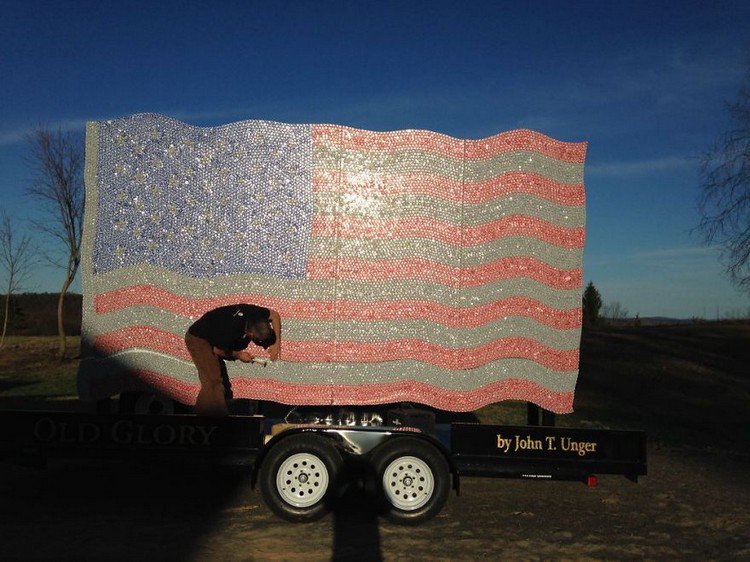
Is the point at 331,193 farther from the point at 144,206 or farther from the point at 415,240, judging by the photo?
the point at 144,206

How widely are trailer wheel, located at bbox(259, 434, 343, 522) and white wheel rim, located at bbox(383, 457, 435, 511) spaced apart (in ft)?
1.60

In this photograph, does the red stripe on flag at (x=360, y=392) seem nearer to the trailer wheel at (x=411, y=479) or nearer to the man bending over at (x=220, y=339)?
the man bending over at (x=220, y=339)

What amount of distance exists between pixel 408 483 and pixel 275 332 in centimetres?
199

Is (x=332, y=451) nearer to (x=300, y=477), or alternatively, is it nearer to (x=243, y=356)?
(x=300, y=477)

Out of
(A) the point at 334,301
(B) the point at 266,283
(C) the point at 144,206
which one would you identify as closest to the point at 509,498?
(A) the point at 334,301

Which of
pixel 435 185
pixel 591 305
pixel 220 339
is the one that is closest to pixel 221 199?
pixel 220 339

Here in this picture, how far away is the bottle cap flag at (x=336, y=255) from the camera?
745 cm

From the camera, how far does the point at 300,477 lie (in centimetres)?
653

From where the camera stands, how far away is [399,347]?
7523 millimetres

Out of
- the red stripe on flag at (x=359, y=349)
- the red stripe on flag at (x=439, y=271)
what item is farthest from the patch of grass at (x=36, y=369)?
the red stripe on flag at (x=439, y=271)

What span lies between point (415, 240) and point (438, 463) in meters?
2.26

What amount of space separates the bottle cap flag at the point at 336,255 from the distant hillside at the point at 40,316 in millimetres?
23942

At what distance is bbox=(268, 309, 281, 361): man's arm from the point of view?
7.33 m

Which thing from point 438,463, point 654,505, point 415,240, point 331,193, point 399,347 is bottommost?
point 654,505
